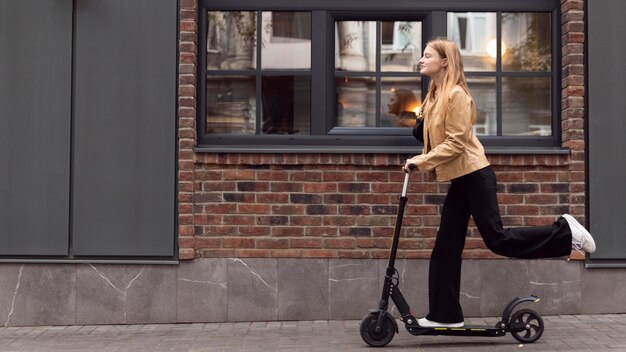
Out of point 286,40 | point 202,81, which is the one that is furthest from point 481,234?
point 202,81

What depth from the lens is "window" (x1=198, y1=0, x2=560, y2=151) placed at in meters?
7.14

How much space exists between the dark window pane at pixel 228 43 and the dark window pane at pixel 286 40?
11 centimetres

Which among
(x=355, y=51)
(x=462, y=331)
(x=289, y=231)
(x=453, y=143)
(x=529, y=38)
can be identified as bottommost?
(x=462, y=331)

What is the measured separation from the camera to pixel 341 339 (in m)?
6.15

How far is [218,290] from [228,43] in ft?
6.64

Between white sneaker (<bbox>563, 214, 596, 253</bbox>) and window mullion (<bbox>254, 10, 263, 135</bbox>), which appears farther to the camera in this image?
window mullion (<bbox>254, 10, 263, 135</bbox>)

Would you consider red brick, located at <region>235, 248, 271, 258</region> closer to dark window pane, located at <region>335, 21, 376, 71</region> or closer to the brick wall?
the brick wall

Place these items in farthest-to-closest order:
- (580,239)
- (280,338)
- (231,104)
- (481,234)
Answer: (231,104) < (280,338) < (481,234) < (580,239)

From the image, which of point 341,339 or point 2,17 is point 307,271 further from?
point 2,17

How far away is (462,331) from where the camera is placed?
5.82m

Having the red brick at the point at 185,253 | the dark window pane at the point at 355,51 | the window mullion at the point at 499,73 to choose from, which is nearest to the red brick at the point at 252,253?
the red brick at the point at 185,253

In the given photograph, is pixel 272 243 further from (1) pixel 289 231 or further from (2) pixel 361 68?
(2) pixel 361 68

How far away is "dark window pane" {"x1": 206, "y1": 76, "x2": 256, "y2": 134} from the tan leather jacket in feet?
6.05

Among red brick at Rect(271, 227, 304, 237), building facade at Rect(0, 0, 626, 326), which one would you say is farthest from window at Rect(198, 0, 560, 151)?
red brick at Rect(271, 227, 304, 237)
